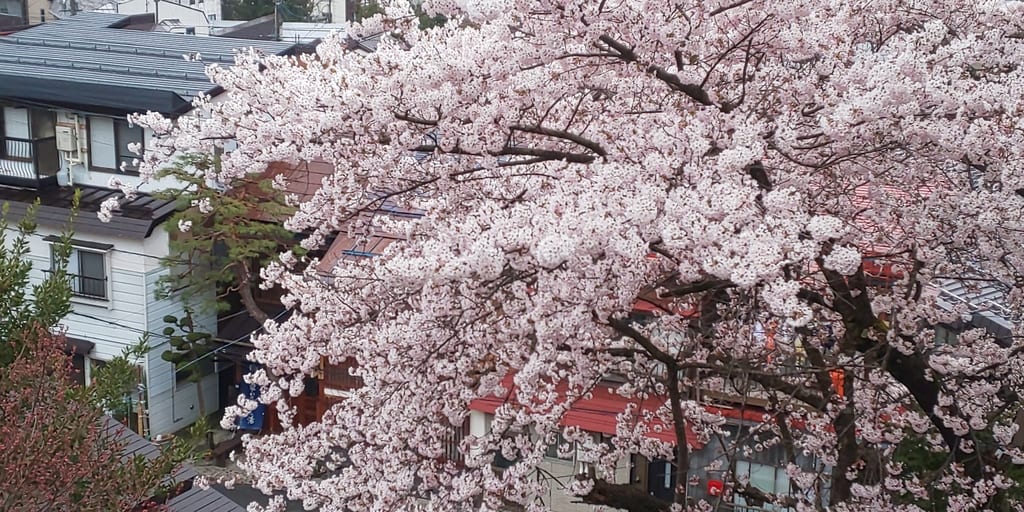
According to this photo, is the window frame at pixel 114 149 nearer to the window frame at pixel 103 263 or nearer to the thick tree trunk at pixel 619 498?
the window frame at pixel 103 263

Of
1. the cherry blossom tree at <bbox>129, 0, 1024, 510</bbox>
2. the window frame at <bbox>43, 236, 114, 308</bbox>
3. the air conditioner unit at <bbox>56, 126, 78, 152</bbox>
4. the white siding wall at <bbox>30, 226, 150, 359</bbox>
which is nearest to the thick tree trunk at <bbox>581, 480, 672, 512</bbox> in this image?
the cherry blossom tree at <bbox>129, 0, 1024, 510</bbox>

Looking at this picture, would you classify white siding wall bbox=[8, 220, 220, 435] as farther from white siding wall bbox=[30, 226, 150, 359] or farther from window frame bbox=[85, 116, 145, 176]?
window frame bbox=[85, 116, 145, 176]

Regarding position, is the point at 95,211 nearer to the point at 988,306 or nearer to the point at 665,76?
the point at 665,76

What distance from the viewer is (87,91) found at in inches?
602

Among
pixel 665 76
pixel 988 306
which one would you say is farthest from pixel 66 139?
pixel 988 306

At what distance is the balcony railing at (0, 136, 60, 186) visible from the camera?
16.1 metres

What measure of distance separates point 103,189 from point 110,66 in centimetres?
241

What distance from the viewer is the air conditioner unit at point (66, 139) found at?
15689 millimetres

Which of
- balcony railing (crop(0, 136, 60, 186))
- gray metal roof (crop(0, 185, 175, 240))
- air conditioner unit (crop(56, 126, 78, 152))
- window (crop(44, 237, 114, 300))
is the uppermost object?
air conditioner unit (crop(56, 126, 78, 152))

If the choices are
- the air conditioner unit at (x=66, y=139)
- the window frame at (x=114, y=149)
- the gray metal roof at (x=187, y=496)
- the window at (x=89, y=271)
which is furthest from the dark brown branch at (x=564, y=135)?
the air conditioner unit at (x=66, y=139)

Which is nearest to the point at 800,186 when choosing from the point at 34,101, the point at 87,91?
the point at 87,91

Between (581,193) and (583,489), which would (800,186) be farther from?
(583,489)

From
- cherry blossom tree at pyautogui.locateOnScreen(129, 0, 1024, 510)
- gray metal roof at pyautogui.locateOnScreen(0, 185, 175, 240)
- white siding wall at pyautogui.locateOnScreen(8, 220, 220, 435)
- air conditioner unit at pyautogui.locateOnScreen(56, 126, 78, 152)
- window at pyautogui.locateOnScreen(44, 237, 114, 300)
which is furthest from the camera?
air conditioner unit at pyautogui.locateOnScreen(56, 126, 78, 152)

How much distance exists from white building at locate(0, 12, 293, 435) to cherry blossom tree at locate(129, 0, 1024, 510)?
9829mm
